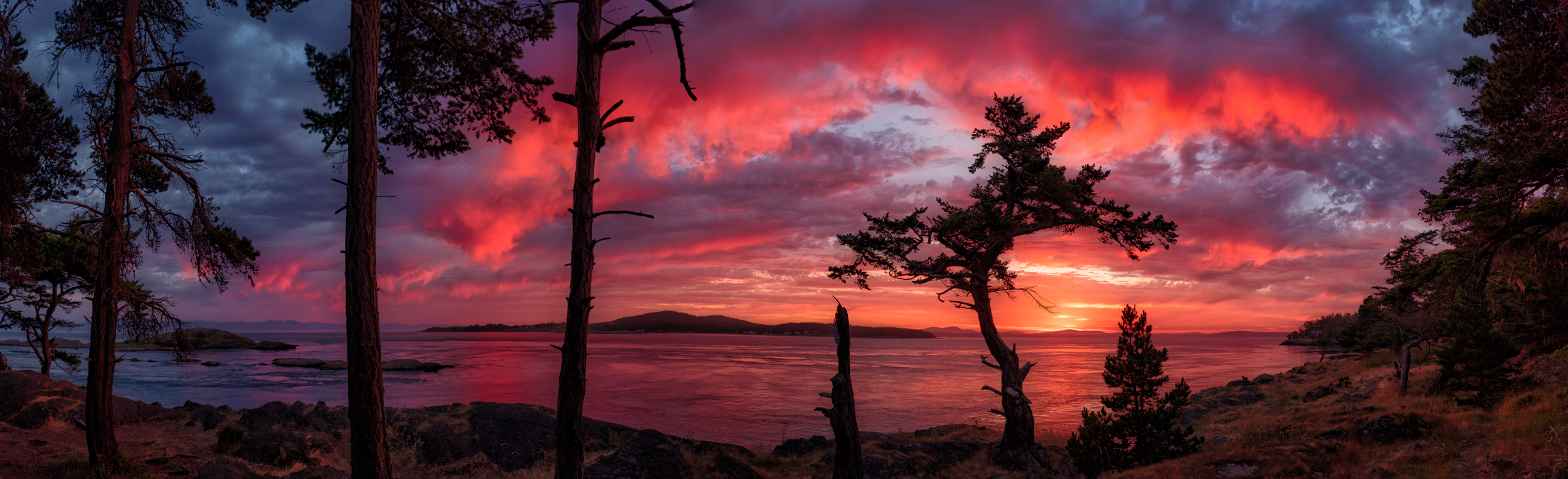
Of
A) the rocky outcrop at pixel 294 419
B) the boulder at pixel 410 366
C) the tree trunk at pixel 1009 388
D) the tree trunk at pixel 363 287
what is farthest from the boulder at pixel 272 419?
the boulder at pixel 410 366

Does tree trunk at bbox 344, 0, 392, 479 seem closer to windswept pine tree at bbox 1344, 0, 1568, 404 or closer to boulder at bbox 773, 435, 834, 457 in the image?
boulder at bbox 773, 435, 834, 457

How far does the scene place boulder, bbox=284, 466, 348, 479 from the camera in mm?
11868

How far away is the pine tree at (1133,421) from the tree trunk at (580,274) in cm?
1488

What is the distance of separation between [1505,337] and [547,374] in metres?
69.1

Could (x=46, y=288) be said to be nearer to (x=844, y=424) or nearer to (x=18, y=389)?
(x=18, y=389)

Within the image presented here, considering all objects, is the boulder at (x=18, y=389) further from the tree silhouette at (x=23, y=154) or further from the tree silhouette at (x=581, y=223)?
the tree silhouette at (x=581, y=223)

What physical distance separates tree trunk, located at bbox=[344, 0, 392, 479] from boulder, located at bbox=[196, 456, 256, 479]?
6.74 m

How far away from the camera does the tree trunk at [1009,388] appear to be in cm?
1941

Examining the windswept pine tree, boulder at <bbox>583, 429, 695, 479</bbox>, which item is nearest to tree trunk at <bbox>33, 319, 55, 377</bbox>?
boulder at <bbox>583, 429, 695, 479</bbox>

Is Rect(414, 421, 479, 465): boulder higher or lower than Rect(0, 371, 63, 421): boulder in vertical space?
lower

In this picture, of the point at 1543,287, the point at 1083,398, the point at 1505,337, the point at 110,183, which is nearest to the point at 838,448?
the point at 110,183

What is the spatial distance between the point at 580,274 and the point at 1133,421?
17.1m

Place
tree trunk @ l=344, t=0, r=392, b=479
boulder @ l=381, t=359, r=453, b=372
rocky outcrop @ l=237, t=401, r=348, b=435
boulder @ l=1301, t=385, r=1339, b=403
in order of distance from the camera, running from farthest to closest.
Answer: boulder @ l=381, t=359, r=453, b=372, boulder @ l=1301, t=385, r=1339, b=403, rocky outcrop @ l=237, t=401, r=348, b=435, tree trunk @ l=344, t=0, r=392, b=479

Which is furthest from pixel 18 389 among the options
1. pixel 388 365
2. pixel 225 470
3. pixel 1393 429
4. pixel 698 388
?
pixel 388 365
